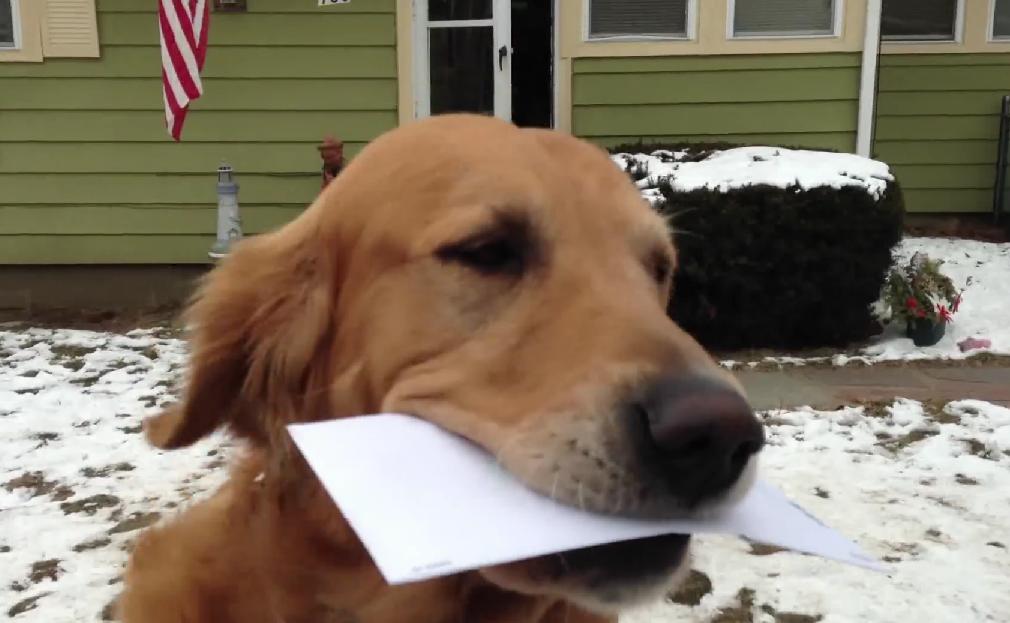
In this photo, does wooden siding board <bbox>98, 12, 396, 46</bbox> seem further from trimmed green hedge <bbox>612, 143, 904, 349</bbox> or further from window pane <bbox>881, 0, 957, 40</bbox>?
window pane <bbox>881, 0, 957, 40</bbox>

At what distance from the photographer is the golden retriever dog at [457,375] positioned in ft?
4.54

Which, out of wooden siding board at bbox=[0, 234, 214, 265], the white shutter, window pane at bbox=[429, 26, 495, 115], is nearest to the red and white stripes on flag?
the white shutter

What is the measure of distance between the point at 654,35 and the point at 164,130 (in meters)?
3.94

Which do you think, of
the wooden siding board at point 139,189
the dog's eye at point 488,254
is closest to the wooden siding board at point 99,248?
the wooden siding board at point 139,189

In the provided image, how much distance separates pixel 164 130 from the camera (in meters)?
7.12

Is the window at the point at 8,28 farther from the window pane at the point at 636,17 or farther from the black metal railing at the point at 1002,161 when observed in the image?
the black metal railing at the point at 1002,161

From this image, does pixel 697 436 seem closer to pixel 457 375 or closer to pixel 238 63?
pixel 457 375

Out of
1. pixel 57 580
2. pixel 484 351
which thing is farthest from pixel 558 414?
pixel 57 580

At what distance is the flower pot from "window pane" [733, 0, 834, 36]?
103 inches

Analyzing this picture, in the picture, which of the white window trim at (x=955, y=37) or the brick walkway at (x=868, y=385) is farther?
the white window trim at (x=955, y=37)

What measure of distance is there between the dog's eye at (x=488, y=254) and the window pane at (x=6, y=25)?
6.74 meters

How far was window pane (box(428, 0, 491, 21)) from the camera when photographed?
7324 mm

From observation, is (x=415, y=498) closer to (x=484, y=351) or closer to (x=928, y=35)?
(x=484, y=351)

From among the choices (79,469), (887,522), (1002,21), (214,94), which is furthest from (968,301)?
(79,469)
